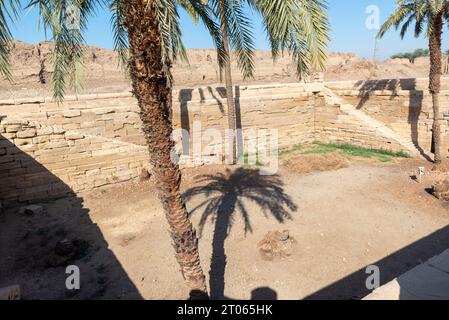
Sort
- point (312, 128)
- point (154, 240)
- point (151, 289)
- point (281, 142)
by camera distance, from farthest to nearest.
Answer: point (312, 128)
point (281, 142)
point (154, 240)
point (151, 289)

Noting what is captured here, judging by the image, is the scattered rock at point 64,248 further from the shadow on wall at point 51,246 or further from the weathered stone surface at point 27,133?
the weathered stone surface at point 27,133

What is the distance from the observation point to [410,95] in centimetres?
1485

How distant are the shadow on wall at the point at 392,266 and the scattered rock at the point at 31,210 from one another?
802cm

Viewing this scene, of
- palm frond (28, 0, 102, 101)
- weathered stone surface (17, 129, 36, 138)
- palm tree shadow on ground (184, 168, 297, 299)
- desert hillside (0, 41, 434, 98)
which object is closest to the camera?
palm frond (28, 0, 102, 101)

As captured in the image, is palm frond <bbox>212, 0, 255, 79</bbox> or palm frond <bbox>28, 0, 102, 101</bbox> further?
palm frond <bbox>212, 0, 255, 79</bbox>

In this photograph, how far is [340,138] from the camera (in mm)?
17562

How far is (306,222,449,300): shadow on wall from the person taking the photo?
6477 millimetres

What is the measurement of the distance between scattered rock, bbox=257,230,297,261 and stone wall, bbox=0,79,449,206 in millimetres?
6216

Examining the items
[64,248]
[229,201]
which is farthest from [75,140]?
[229,201]

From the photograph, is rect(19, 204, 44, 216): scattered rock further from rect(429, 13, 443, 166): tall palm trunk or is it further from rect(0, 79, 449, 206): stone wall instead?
rect(429, 13, 443, 166): tall palm trunk

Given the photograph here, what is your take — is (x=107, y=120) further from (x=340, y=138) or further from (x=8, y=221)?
(x=340, y=138)

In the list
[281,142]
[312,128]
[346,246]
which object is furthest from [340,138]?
[346,246]

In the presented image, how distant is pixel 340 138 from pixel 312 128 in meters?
1.55

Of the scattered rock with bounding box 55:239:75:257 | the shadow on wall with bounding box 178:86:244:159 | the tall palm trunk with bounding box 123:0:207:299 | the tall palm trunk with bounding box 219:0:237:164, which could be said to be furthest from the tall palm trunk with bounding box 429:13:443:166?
the scattered rock with bounding box 55:239:75:257
